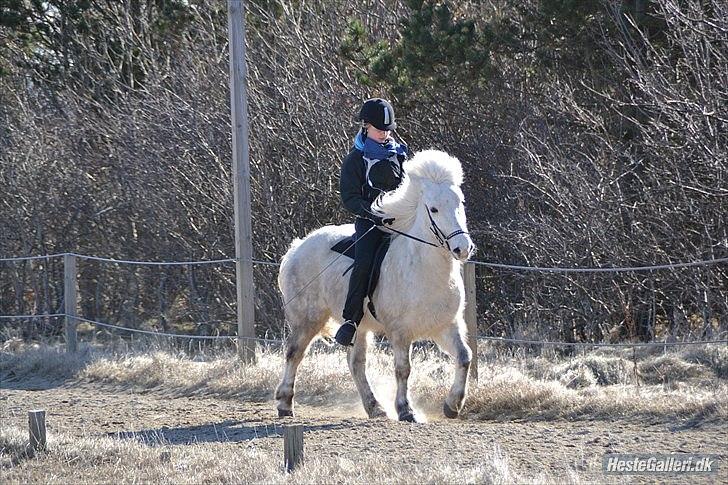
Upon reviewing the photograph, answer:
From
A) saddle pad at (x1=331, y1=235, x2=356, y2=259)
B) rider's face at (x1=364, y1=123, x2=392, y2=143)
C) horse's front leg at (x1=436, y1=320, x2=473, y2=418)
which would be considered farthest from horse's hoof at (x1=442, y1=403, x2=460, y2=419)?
rider's face at (x1=364, y1=123, x2=392, y2=143)

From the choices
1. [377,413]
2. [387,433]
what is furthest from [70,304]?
[387,433]

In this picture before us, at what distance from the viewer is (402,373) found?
365 inches

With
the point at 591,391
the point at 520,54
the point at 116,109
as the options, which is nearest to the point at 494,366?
the point at 591,391

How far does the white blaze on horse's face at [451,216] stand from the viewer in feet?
27.3

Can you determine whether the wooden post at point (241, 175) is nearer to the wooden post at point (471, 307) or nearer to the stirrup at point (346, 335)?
the wooden post at point (471, 307)

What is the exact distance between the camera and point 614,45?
1391 cm

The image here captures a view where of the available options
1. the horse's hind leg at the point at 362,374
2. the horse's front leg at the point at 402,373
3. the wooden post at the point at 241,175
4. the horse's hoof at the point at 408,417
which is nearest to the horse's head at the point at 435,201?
the horse's front leg at the point at 402,373

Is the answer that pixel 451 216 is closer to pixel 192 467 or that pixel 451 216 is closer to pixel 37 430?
pixel 192 467

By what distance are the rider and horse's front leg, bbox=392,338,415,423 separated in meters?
0.41

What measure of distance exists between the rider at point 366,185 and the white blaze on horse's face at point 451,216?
2.16ft

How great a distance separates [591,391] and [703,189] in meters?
4.07

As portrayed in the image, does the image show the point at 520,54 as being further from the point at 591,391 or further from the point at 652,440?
the point at 652,440

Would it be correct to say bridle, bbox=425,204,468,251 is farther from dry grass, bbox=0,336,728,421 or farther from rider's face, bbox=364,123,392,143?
dry grass, bbox=0,336,728,421

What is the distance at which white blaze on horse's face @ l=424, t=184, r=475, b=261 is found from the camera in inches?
328
